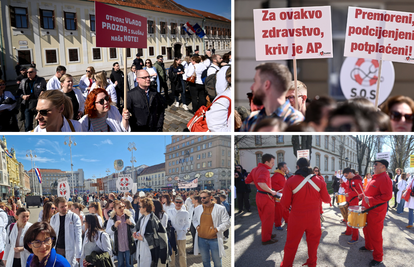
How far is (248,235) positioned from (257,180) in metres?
0.56

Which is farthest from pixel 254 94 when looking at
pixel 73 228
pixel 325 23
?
pixel 73 228

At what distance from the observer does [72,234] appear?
2754mm

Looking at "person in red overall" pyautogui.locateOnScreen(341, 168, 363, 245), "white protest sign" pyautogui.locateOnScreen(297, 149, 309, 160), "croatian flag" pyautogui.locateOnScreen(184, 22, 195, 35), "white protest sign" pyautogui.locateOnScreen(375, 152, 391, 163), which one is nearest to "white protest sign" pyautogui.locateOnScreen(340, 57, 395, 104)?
"white protest sign" pyautogui.locateOnScreen(375, 152, 391, 163)

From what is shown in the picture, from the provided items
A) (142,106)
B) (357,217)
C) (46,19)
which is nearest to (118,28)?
(142,106)

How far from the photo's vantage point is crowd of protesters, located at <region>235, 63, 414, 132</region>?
2.09 metres

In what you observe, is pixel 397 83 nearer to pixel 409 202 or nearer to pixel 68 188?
pixel 409 202

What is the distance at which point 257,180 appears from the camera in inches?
105

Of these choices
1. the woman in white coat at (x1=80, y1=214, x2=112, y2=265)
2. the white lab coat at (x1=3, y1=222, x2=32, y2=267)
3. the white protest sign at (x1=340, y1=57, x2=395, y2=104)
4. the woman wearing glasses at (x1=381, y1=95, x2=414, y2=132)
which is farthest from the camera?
the white protest sign at (x1=340, y1=57, x2=395, y2=104)

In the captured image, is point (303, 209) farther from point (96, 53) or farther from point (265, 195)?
point (96, 53)

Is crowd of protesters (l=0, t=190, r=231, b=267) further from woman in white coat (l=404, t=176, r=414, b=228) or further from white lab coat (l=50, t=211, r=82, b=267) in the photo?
woman in white coat (l=404, t=176, r=414, b=228)

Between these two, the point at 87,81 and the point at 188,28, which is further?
A: the point at 87,81

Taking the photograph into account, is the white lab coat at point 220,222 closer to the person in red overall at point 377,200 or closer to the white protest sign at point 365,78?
the person in red overall at point 377,200

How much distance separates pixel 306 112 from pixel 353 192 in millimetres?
1016

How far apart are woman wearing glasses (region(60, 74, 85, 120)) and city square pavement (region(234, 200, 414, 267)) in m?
2.43
